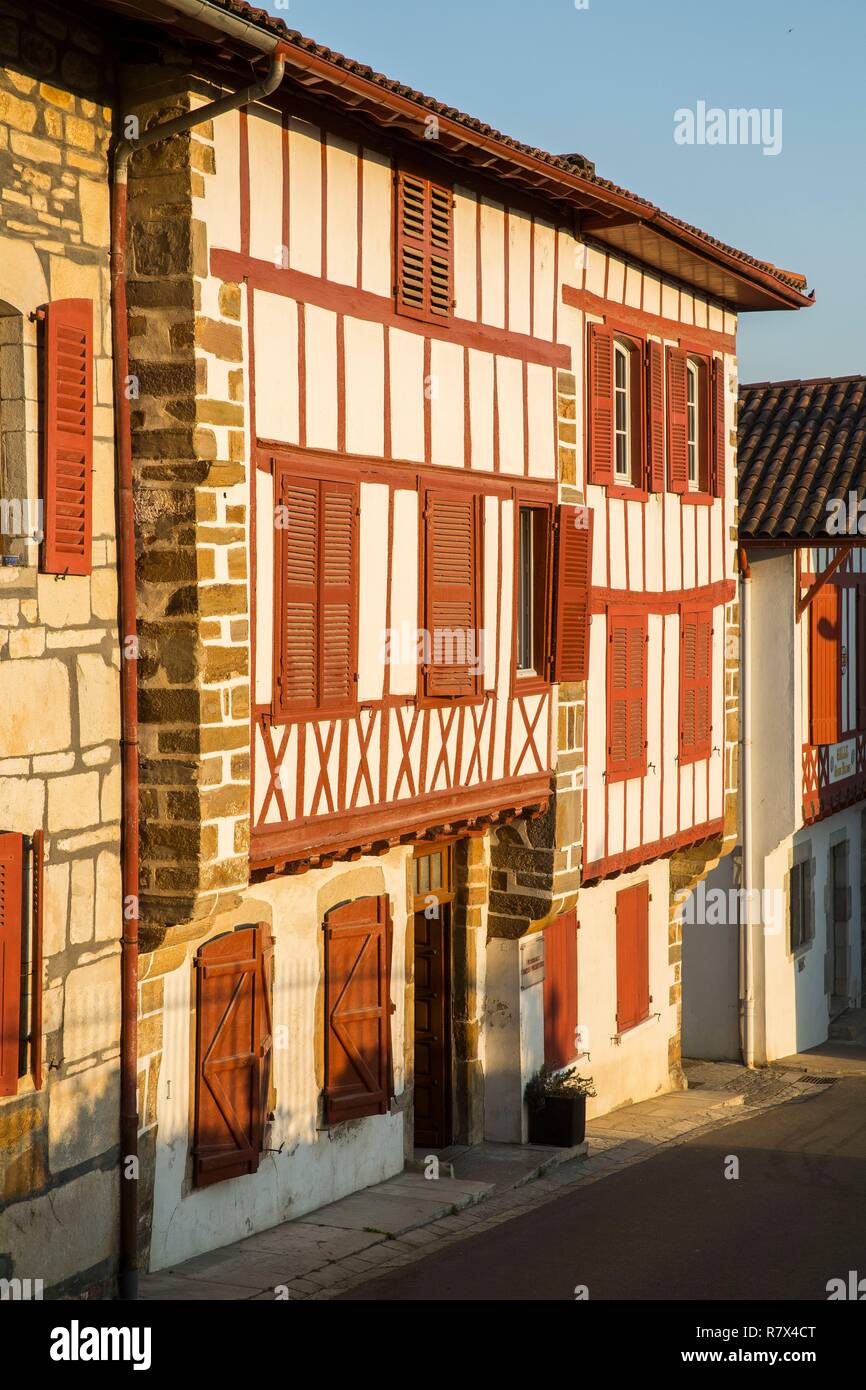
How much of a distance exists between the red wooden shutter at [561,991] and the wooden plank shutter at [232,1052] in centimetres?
448

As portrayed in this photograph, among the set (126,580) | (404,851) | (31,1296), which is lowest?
(31,1296)

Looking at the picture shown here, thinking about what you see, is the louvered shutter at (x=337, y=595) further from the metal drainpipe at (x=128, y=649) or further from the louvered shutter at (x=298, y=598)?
the metal drainpipe at (x=128, y=649)

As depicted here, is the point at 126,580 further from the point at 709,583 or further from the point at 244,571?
the point at 709,583

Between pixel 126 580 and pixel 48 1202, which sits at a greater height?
pixel 126 580

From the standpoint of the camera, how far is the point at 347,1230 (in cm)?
1213

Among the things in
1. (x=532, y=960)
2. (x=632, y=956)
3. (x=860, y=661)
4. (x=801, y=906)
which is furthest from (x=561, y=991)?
(x=860, y=661)

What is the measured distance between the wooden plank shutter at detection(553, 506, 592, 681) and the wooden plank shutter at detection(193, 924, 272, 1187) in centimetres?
392

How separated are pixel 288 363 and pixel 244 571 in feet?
4.74

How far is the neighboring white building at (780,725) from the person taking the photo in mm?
20578

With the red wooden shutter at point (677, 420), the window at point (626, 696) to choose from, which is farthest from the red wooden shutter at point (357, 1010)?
the red wooden shutter at point (677, 420)

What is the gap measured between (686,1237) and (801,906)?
35.0 feet

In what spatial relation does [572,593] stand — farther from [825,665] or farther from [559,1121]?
[825,665]

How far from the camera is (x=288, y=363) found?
11000 mm
